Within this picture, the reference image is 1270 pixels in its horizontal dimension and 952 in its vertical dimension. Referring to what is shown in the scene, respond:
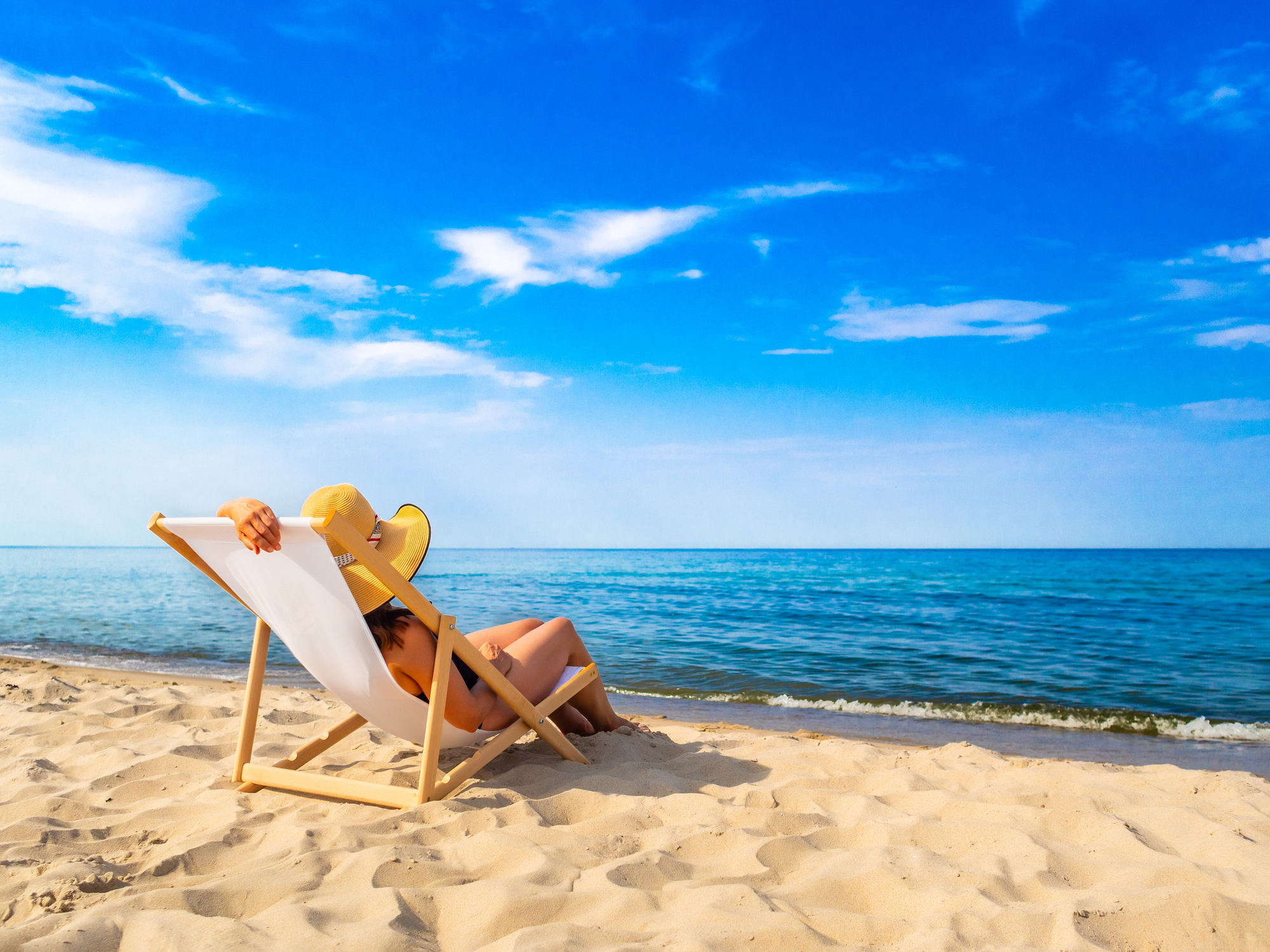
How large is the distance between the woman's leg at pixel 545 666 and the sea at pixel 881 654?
2.45 m

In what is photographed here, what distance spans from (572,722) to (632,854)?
1.40 m

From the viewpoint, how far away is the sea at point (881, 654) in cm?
591

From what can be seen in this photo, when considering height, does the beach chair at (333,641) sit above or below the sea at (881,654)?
above

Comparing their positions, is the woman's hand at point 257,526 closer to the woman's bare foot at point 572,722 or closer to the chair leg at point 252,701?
the chair leg at point 252,701

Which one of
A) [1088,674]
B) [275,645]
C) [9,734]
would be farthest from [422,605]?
[275,645]

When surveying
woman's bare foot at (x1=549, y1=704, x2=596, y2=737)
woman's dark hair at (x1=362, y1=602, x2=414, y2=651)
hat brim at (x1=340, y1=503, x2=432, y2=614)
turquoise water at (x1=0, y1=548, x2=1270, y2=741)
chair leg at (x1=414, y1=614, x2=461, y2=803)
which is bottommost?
turquoise water at (x1=0, y1=548, x2=1270, y2=741)

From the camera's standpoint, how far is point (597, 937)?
1.85 meters

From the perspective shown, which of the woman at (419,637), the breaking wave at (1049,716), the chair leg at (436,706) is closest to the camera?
the woman at (419,637)

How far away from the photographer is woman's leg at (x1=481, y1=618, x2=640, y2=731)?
3.32m

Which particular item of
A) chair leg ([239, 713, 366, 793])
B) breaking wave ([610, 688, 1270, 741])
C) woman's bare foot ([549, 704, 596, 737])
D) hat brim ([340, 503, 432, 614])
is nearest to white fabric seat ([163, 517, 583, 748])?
hat brim ([340, 503, 432, 614])

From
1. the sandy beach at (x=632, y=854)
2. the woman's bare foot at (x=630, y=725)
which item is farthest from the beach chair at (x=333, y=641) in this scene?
the woman's bare foot at (x=630, y=725)

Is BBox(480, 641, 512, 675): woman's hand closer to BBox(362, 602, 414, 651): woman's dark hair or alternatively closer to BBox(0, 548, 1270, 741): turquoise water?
BBox(362, 602, 414, 651): woman's dark hair

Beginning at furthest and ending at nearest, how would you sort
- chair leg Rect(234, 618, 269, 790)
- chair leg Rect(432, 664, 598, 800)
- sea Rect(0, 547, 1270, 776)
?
sea Rect(0, 547, 1270, 776) → chair leg Rect(234, 618, 269, 790) → chair leg Rect(432, 664, 598, 800)

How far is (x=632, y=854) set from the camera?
Result: 2.46m
